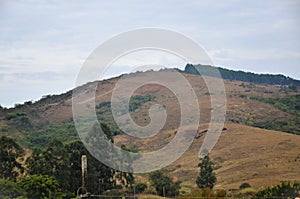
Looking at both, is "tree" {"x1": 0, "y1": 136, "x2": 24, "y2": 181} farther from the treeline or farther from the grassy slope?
the grassy slope

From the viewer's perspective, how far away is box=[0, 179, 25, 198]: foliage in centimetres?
2169

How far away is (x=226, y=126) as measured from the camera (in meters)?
52.7

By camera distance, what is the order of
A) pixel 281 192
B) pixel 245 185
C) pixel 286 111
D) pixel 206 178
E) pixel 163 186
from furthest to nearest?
pixel 286 111
pixel 245 185
pixel 206 178
pixel 163 186
pixel 281 192

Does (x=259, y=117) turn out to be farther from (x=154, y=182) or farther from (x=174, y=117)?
(x=154, y=182)

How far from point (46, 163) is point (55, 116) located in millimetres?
38935

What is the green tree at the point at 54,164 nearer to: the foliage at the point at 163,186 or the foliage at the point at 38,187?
A: the foliage at the point at 38,187

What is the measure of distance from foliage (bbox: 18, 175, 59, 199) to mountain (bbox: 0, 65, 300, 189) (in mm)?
12818

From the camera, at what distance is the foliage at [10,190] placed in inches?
854

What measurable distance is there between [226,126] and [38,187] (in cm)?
3237

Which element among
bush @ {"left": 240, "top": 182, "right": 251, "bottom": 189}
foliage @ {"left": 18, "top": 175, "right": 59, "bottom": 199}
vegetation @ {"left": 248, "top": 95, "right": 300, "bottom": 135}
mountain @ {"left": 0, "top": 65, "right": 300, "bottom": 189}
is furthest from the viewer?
vegetation @ {"left": 248, "top": 95, "right": 300, "bottom": 135}

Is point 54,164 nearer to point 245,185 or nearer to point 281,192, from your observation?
point 245,185

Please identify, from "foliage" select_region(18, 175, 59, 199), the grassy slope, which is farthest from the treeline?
the grassy slope

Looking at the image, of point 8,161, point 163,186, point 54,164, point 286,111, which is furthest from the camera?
point 286,111

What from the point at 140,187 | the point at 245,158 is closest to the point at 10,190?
the point at 140,187
